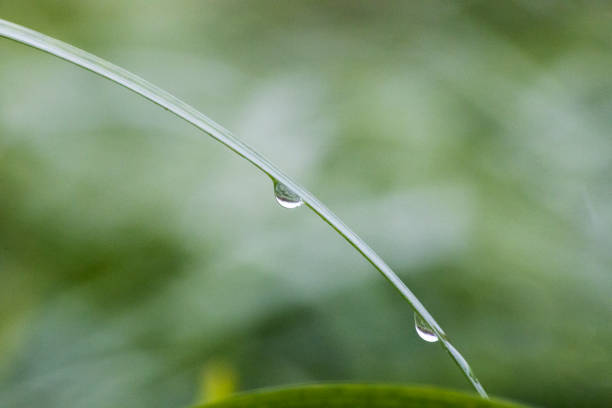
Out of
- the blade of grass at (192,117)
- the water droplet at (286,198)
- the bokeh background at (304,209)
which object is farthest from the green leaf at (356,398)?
the bokeh background at (304,209)

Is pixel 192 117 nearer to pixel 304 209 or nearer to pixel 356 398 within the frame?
pixel 356 398

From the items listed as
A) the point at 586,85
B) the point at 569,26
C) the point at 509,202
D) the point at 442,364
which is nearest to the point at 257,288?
the point at 442,364

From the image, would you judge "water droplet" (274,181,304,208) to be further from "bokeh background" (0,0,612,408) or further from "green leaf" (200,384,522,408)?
"bokeh background" (0,0,612,408)

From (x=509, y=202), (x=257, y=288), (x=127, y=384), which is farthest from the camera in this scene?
(x=509, y=202)

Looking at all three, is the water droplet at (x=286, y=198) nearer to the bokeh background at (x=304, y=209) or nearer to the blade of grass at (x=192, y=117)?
the blade of grass at (x=192, y=117)

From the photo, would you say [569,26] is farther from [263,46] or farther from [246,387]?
[246,387]
